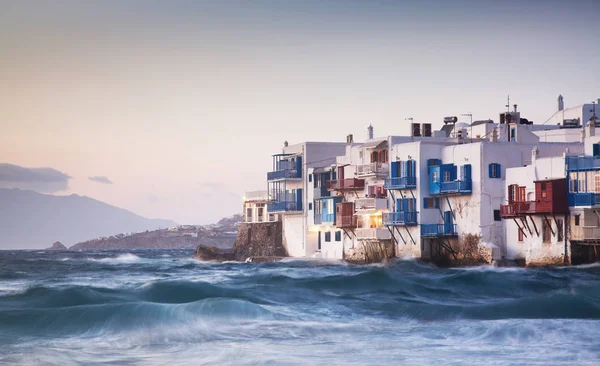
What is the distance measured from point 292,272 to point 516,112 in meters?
22.2

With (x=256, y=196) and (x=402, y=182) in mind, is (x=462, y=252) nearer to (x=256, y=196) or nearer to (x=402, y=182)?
(x=402, y=182)

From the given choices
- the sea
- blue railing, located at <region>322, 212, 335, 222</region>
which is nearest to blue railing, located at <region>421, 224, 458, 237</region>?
the sea

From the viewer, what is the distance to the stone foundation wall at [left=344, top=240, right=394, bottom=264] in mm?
65625

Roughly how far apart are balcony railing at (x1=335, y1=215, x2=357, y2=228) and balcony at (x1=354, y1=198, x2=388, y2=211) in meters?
1.27

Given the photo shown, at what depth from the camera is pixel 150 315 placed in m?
34.8

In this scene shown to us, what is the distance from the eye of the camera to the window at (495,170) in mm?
57281

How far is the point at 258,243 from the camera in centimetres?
8450

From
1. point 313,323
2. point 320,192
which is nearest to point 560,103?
point 320,192

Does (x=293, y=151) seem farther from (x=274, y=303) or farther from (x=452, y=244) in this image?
(x=274, y=303)

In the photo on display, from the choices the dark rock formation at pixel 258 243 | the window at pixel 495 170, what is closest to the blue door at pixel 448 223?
the window at pixel 495 170

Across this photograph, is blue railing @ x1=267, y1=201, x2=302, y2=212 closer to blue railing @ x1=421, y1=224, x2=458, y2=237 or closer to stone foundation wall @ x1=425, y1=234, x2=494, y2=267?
blue railing @ x1=421, y1=224, x2=458, y2=237

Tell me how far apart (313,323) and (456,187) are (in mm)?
26576

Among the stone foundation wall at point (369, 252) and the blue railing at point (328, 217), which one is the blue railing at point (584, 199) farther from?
the blue railing at point (328, 217)

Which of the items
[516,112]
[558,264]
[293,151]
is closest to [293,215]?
[293,151]
